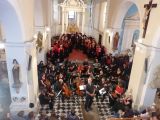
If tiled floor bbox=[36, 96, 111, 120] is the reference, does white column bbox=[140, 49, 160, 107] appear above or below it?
above

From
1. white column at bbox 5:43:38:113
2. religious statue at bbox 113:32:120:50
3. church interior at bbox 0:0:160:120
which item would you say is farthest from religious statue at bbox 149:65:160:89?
religious statue at bbox 113:32:120:50

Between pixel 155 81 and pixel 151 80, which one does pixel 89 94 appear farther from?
pixel 155 81

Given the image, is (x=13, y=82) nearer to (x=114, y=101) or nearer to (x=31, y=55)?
(x=31, y=55)

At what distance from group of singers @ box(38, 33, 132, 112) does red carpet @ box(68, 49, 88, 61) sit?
1.76 ft

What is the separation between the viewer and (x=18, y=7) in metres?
6.10

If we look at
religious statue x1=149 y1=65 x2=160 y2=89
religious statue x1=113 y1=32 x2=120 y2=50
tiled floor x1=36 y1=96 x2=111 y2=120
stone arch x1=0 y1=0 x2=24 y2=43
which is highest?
stone arch x1=0 y1=0 x2=24 y2=43

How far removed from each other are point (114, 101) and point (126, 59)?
522cm

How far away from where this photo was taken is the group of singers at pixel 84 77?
8641 mm

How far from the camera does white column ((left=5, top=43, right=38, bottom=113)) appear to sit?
689 centimetres

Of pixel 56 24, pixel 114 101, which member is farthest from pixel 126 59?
pixel 56 24

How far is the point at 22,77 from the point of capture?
7266 millimetres

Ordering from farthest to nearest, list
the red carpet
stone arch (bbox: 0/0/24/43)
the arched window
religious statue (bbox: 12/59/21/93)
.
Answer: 1. the arched window
2. the red carpet
3. religious statue (bbox: 12/59/21/93)
4. stone arch (bbox: 0/0/24/43)

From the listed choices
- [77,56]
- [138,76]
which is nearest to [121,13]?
[77,56]

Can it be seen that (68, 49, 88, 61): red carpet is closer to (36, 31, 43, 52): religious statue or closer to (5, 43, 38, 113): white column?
(36, 31, 43, 52): religious statue
